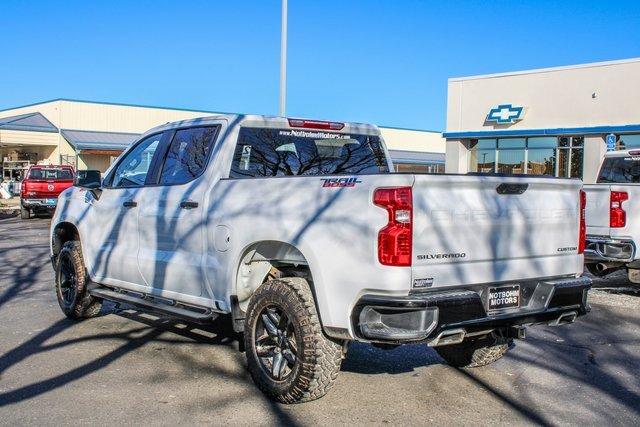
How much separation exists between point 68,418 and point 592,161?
74.3ft

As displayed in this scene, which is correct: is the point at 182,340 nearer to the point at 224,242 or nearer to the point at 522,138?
the point at 224,242

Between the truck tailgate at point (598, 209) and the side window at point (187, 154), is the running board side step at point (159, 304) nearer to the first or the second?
the side window at point (187, 154)

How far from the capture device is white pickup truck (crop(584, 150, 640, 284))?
8586mm

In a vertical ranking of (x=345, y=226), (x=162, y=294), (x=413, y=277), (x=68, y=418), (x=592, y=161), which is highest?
(x=592, y=161)

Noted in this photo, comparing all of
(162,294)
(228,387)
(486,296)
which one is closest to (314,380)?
(228,387)

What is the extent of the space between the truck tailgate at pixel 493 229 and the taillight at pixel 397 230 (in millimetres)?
52

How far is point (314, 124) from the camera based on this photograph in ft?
20.1

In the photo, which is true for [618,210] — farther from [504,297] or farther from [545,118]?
[545,118]

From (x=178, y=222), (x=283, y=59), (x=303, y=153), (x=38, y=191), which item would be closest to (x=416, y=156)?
(x=38, y=191)

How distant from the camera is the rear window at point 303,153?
5.70 m

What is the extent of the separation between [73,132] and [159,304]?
138 ft

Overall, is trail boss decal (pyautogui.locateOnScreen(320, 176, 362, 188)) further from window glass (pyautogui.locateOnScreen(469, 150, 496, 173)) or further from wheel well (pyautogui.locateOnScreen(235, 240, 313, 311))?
window glass (pyautogui.locateOnScreen(469, 150, 496, 173))

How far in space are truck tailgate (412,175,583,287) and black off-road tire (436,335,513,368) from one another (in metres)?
0.94

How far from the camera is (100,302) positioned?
24.3 ft
